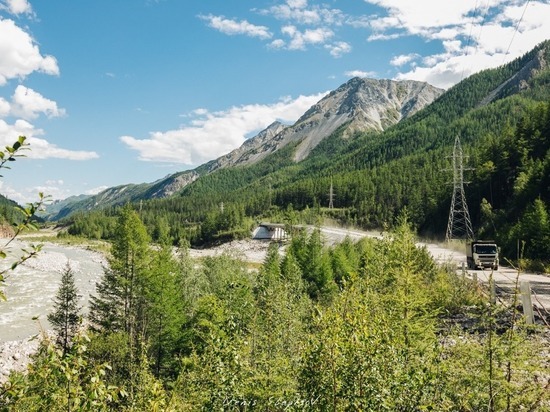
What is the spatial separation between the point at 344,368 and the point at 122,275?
3196 cm

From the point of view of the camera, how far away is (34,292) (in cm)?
5728

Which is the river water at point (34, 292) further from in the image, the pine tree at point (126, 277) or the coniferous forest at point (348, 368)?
the coniferous forest at point (348, 368)

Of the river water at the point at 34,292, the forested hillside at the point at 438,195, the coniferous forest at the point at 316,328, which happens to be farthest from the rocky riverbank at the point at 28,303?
the forested hillside at the point at 438,195

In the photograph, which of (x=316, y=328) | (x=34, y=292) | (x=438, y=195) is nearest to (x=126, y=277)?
(x=316, y=328)

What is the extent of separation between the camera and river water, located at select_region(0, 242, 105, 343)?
41438mm

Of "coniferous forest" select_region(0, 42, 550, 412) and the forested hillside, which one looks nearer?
"coniferous forest" select_region(0, 42, 550, 412)

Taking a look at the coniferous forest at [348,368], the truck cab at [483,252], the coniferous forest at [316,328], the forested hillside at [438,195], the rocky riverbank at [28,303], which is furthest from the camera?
the forested hillside at [438,195]

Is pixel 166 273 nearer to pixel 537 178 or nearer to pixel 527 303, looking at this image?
pixel 527 303

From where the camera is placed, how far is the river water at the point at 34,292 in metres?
41.4

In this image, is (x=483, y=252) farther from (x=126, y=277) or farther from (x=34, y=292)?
(x=34, y=292)

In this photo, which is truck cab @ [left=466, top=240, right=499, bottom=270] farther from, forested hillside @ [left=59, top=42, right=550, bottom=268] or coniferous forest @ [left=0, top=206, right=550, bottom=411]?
coniferous forest @ [left=0, top=206, right=550, bottom=411]

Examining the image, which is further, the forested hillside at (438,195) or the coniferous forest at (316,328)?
the forested hillside at (438,195)

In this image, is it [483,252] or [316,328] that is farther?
[483,252]

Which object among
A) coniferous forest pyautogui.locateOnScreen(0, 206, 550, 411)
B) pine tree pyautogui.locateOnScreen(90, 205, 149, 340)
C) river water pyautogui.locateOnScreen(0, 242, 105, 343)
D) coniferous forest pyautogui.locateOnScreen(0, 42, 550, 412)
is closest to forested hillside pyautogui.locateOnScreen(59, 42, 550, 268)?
coniferous forest pyautogui.locateOnScreen(0, 42, 550, 412)
